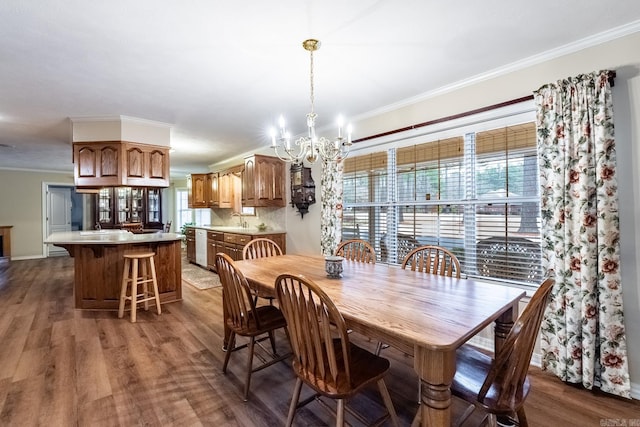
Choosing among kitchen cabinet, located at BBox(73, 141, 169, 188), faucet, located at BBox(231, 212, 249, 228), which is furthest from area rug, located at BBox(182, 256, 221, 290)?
kitchen cabinet, located at BBox(73, 141, 169, 188)

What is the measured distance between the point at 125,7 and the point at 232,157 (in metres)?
4.85

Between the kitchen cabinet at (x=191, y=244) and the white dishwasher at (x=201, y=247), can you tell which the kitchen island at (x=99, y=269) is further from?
the kitchen cabinet at (x=191, y=244)

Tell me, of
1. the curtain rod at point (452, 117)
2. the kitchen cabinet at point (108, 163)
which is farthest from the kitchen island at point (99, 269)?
the curtain rod at point (452, 117)

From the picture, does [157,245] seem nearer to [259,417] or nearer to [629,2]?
[259,417]

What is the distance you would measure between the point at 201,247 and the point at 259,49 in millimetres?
5000

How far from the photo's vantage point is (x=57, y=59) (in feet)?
7.68

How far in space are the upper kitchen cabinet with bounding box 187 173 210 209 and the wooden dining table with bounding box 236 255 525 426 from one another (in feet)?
16.7

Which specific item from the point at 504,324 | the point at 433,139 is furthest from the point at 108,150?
the point at 504,324

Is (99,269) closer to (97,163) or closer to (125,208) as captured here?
(97,163)

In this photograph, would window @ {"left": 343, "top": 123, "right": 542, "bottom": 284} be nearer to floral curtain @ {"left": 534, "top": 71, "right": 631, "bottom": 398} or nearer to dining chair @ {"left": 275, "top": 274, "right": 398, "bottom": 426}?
floral curtain @ {"left": 534, "top": 71, "right": 631, "bottom": 398}

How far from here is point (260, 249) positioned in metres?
3.25

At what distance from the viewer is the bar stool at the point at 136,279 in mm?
3527

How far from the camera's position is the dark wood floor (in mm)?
1854

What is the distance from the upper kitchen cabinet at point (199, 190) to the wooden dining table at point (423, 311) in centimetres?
509
